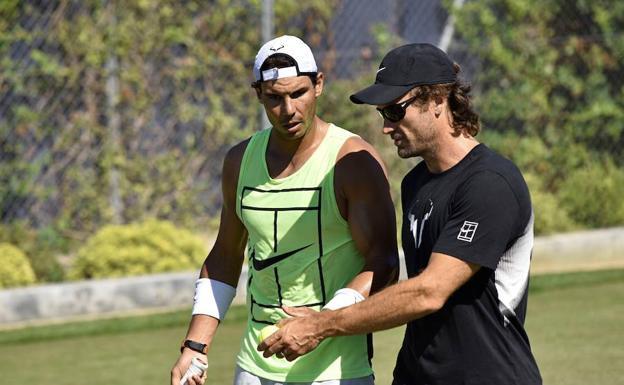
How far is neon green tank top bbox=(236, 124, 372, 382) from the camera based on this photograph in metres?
4.62

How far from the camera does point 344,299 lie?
14.2 ft

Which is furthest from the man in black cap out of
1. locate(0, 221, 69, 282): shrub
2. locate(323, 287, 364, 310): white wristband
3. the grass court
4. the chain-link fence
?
the chain-link fence

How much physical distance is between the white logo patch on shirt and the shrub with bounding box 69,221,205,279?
6.71m

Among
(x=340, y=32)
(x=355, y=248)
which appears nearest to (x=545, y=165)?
(x=340, y=32)

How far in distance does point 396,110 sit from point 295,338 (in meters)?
0.82

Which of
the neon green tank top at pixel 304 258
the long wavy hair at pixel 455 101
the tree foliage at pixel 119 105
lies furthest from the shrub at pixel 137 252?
the long wavy hair at pixel 455 101

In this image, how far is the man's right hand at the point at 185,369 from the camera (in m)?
4.72

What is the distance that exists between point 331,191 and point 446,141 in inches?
25.5

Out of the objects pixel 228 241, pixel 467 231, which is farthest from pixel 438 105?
pixel 228 241

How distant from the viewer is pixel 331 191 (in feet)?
15.3

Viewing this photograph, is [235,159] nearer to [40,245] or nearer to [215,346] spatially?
[215,346]

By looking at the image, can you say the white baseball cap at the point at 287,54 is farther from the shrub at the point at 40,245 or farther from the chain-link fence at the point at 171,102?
the chain-link fence at the point at 171,102

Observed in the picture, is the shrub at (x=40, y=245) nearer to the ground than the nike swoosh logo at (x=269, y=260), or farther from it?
nearer to the ground

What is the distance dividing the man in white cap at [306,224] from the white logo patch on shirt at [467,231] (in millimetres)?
584
